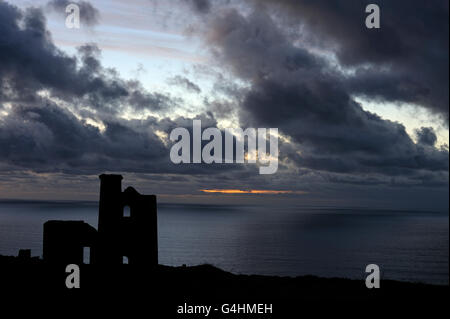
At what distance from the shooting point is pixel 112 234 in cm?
2402

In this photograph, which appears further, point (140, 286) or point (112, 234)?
point (112, 234)

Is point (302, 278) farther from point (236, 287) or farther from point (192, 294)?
point (192, 294)

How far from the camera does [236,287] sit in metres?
22.4

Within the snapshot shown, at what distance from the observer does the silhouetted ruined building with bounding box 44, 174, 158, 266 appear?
23.9 meters

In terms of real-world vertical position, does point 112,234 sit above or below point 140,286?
above

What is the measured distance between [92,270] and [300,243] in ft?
489

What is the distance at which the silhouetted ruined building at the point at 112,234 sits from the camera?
2386 centimetres

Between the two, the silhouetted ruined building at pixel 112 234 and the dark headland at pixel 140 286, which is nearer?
the dark headland at pixel 140 286

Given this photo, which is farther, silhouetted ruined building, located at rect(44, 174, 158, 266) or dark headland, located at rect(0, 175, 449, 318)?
silhouetted ruined building, located at rect(44, 174, 158, 266)
